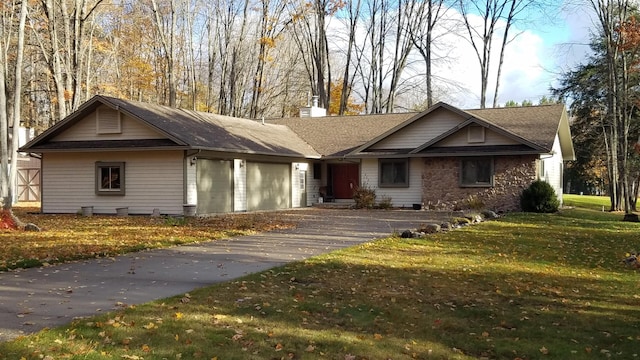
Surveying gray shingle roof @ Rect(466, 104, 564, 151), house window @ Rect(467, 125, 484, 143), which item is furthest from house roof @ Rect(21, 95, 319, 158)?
gray shingle roof @ Rect(466, 104, 564, 151)

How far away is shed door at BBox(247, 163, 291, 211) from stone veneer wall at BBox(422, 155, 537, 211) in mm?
6330

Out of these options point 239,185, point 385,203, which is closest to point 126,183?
point 239,185

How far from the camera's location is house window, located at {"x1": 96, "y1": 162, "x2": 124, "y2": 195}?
2216 centimetres

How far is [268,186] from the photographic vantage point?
1003 inches

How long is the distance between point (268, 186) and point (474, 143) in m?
9.18

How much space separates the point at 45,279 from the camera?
841cm

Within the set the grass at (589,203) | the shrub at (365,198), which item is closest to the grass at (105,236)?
the shrub at (365,198)

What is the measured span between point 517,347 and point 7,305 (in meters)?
5.63

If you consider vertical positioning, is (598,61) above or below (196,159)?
above

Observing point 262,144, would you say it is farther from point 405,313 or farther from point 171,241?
point 405,313

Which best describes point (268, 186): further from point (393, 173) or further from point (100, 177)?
point (100, 177)

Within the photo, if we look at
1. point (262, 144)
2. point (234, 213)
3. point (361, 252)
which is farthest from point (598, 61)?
point (361, 252)

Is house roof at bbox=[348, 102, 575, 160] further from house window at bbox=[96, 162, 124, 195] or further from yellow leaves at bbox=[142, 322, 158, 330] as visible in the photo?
yellow leaves at bbox=[142, 322, 158, 330]

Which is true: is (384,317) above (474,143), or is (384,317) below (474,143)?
below
